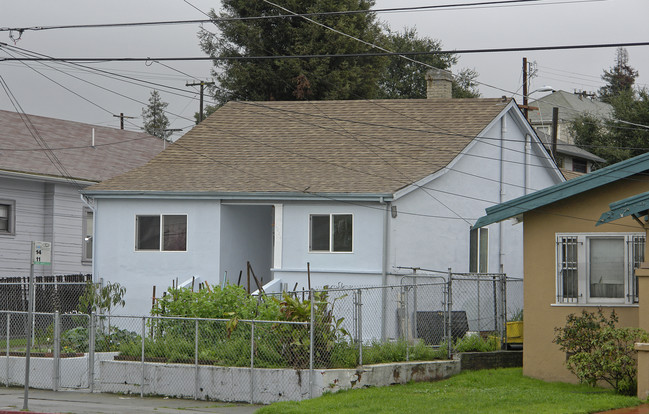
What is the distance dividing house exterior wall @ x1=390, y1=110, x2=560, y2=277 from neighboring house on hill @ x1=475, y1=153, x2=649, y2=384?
15.3ft

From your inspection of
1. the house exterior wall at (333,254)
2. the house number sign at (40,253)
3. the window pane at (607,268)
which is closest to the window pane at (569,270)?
the window pane at (607,268)

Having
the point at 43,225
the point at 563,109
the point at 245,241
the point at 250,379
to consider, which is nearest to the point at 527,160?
the point at 245,241

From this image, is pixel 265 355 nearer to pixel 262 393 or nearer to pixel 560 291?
pixel 262 393

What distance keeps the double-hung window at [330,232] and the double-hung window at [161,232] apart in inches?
132

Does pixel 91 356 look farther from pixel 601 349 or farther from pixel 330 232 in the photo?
pixel 601 349

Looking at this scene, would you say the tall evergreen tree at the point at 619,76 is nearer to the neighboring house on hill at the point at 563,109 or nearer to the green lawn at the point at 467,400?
the neighboring house on hill at the point at 563,109

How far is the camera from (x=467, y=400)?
1453 centimetres

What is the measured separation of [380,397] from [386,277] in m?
6.94

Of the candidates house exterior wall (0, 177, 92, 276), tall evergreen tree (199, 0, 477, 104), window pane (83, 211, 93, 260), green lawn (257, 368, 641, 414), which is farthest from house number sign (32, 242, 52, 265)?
tall evergreen tree (199, 0, 477, 104)

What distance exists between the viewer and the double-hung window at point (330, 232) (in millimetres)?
22562

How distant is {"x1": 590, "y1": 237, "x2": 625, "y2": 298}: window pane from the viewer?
1748cm

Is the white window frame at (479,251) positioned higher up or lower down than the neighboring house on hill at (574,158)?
lower down

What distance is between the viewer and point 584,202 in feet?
58.4

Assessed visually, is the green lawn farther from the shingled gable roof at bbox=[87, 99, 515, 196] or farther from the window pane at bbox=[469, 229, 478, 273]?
the window pane at bbox=[469, 229, 478, 273]
